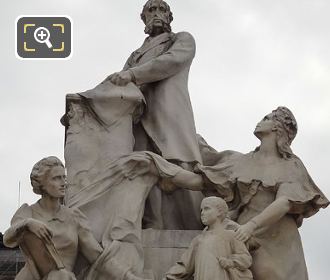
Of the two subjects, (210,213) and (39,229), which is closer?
(39,229)

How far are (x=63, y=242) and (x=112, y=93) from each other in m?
2.34

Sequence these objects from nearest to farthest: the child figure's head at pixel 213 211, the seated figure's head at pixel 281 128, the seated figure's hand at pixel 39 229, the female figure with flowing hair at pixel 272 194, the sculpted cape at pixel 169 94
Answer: the seated figure's hand at pixel 39 229 < the child figure's head at pixel 213 211 < the female figure with flowing hair at pixel 272 194 < the seated figure's head at pixel 281 128 < the sculpted cape at pixel 169 94

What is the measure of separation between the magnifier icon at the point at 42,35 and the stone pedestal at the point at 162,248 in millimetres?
4244

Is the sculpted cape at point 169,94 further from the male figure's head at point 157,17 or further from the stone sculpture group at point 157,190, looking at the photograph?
the male figure's head at point 157,17

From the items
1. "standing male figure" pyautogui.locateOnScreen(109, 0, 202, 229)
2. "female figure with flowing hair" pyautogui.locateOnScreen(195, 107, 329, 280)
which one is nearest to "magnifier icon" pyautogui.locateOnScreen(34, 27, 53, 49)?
"standing male figure" pyautogui.locateOnScreen(109, 0, 202, 229)

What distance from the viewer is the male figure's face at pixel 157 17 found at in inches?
475

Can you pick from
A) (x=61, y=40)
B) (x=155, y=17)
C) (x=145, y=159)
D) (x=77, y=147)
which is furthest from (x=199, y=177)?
(x=61, y=40)

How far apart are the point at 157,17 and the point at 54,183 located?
136 inches

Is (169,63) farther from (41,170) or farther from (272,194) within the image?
(41,170)

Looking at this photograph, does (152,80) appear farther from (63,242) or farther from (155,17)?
(63,242)

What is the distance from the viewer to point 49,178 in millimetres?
9492

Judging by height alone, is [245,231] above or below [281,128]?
below

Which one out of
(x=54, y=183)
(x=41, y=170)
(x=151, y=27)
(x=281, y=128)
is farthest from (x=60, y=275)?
(x=151, y=27)

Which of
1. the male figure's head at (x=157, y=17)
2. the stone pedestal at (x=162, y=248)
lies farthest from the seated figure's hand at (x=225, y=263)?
the male figure's head at (x=157, y=17)
